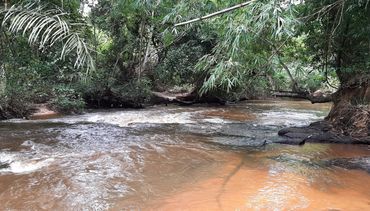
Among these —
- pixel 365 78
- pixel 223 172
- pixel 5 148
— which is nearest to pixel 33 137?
pixel 5 148

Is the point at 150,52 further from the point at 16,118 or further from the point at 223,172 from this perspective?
the point at 223,172

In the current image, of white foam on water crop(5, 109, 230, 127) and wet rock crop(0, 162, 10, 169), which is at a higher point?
white foam on water crop(5, 109, 230, 127)

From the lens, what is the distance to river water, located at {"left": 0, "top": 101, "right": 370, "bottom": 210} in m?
4.61

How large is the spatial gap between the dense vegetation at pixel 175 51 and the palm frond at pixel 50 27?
0.5 inches

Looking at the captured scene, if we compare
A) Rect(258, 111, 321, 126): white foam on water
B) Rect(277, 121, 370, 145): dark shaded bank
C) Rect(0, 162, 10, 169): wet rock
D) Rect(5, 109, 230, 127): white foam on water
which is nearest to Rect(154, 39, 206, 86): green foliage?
Rect(5, 109, 230, 127): white foam on water

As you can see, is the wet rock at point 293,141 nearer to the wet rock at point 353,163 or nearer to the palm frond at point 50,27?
the wet rock at point 353,163

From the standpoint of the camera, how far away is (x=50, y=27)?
3.90 meters

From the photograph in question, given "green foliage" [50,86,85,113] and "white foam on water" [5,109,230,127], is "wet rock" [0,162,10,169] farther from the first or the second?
"green foliage" [50,86,85,113]

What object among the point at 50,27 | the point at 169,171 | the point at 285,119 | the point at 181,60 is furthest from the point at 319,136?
→ the point at 181,60

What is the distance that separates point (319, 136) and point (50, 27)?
660cm

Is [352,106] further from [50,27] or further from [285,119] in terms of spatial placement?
[50,27]

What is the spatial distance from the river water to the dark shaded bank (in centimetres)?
34

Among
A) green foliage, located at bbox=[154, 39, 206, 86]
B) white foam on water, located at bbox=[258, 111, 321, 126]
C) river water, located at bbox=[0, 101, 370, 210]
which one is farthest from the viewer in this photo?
green foliage, located at bbox=[154, 39, 206, 86]

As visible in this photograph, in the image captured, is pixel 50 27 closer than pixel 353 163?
Yes
